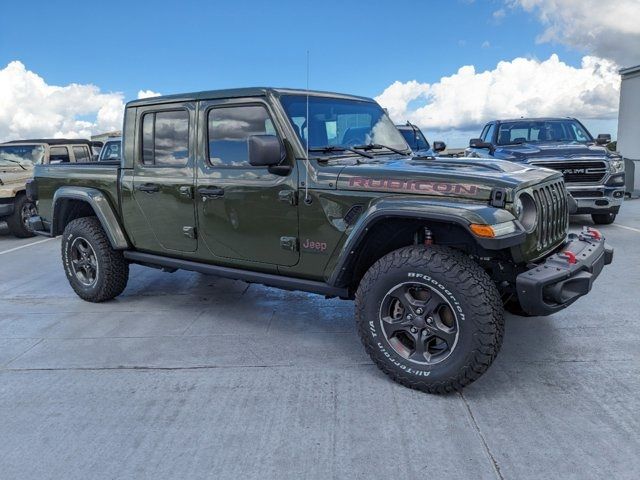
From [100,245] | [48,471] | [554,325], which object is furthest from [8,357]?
[554,325]

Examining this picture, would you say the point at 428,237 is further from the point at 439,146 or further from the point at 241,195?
the point at 439,146

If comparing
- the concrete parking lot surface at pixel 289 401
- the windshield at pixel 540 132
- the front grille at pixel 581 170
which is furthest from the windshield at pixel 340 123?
the windshield at pixel 540 132

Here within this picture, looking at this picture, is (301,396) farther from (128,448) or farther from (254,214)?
(254,214)

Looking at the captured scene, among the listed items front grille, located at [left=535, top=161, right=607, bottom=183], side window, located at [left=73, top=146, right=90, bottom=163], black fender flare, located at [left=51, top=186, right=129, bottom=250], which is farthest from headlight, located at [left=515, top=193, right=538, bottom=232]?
side window, located at [left=73, top=146, right=90, bottom=163]

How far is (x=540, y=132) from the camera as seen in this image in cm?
945

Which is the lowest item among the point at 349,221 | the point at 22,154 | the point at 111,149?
the point at 349,221

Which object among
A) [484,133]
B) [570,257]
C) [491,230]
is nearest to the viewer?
[491,230]

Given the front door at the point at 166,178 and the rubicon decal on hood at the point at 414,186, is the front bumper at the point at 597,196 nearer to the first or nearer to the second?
the rubicon decal on hood at the point at 414,186

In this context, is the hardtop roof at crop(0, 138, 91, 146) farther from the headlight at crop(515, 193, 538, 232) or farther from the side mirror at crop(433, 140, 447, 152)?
the headlight at crop(515, 193, 538, 232)

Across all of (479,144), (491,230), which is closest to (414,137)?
(479,144)

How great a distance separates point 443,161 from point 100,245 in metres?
3.12

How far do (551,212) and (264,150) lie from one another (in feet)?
5.98

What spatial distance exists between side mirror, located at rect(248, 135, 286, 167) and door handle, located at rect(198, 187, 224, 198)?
2.05 ft

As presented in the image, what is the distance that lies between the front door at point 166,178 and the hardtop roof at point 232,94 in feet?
0.21
